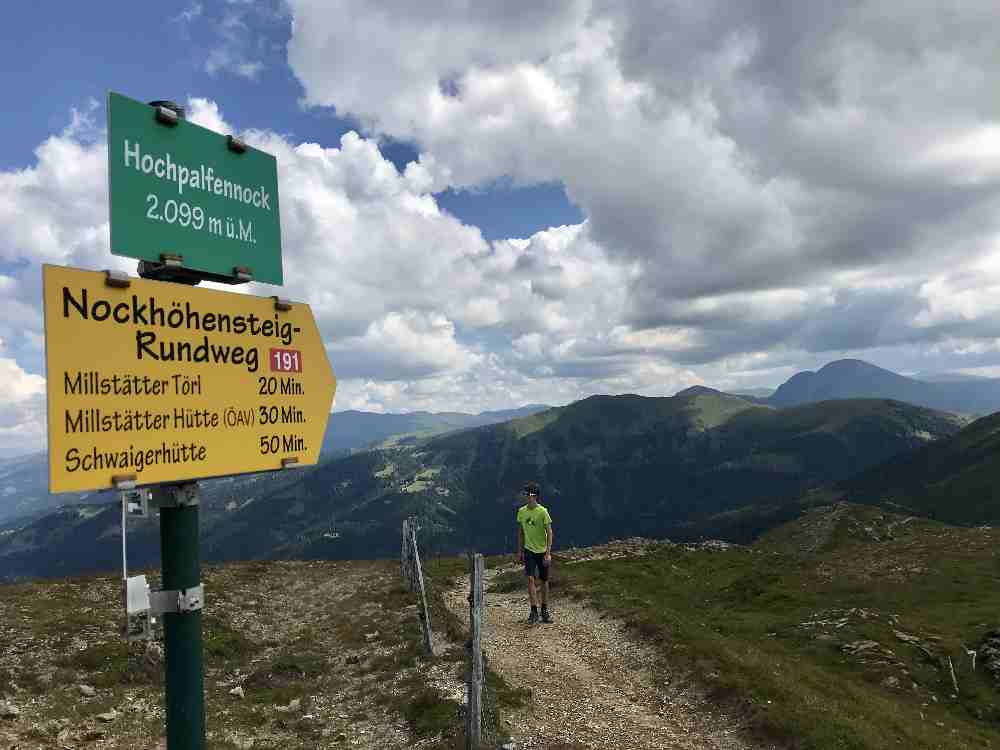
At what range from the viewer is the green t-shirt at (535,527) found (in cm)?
2012

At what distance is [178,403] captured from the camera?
17.8ft

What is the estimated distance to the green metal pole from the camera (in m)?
5.36

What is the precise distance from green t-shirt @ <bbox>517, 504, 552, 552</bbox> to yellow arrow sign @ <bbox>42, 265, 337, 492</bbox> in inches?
565

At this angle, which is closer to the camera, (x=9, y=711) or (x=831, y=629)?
(x=9, y=711)

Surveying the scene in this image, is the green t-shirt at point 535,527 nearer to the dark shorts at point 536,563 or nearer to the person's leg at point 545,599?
the dark shorts at point 536,563

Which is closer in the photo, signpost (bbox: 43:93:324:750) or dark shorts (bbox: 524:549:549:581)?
signpost (bbox: 43:93:324:750)

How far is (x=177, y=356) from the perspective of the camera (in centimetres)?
544

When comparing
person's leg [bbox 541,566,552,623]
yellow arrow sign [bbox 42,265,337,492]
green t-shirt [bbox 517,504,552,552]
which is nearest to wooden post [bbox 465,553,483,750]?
yellow arrow sign [bbox 42,265,337,492]

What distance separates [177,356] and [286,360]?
48.1 inches

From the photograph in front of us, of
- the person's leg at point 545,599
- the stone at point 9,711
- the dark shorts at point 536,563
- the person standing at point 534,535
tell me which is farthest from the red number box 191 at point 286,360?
the person's leg at point 545,599

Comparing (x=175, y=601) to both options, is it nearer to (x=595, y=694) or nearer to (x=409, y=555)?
(x=595, y=694)

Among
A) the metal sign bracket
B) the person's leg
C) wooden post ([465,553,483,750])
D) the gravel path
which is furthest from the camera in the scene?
the person's leg

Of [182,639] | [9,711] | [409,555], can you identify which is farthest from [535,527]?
[182,639]

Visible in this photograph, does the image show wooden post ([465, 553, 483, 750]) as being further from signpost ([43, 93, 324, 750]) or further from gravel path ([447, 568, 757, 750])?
signpost ([43, 93, 324, 750])
